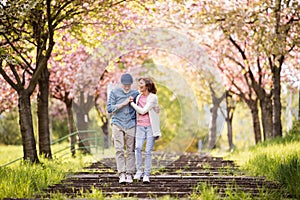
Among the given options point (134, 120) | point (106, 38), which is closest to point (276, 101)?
point (106, 38)

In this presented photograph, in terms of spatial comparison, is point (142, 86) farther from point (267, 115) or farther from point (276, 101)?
point (267, 115)

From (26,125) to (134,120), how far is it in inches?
120

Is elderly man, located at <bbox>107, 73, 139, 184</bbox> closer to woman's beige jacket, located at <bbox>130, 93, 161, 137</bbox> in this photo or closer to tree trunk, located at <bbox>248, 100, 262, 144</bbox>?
woman's beige jacket, located at <bbox>130, 93, 161, 137</bbox>

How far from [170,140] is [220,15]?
83.7 feet

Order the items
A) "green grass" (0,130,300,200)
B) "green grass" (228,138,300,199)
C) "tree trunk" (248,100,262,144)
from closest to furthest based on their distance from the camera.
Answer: "green grass" (0,130,300,200) < "green grass" (228,138,300,199) < "tree trunk" (248,100,262,144)

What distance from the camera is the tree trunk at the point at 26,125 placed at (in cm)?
1046

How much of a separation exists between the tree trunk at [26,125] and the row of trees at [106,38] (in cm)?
1

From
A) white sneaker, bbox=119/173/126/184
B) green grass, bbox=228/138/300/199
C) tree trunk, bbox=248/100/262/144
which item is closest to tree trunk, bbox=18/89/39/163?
white sneaker, bbox=119/173/126/184

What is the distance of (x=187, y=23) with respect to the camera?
17.3 metres

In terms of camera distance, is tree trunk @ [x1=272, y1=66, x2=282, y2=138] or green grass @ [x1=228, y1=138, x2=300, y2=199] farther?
tree trunk @ [x1=272, y1=66, x2=282, y2=138]

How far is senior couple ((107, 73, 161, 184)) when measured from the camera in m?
8.05

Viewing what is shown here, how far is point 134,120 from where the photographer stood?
827 cm

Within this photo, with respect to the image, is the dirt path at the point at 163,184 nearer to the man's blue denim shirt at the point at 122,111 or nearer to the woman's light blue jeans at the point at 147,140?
the woman's light blue jeans at the point at 147,140

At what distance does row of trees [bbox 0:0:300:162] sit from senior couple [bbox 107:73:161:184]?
2018 millimetres
